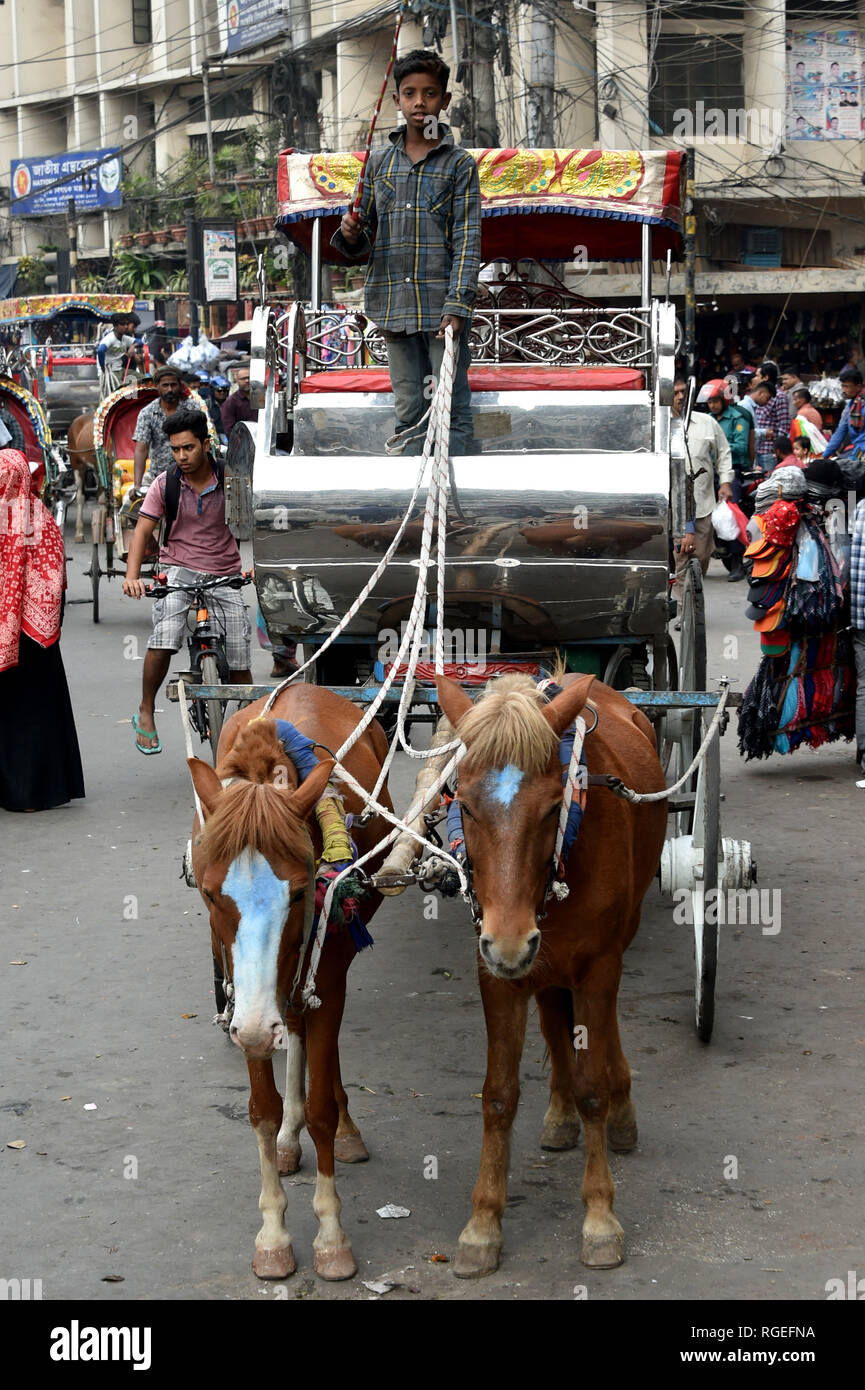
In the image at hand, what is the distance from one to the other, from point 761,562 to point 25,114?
179 feet

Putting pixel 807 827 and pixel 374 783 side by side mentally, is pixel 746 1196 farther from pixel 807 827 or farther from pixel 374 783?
pixel 807 827

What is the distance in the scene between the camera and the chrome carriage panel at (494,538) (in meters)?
5.55

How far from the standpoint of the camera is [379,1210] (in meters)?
4.20

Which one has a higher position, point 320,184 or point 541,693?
point 320,184

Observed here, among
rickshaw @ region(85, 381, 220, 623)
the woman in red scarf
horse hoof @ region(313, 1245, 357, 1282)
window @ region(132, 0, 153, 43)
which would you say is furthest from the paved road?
window @ region(132, 0, 153, 43)

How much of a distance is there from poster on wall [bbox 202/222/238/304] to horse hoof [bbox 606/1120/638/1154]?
2570cm

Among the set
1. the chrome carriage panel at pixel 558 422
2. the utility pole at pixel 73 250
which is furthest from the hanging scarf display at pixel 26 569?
the utility pole at pixel 73 250

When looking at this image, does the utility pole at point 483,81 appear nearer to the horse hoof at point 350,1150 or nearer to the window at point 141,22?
the horse hoof at point 350,1150

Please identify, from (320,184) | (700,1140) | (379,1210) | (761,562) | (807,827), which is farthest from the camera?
(761,562)

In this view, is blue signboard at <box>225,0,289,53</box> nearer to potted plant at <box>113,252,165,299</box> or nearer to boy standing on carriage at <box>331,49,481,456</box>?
potted plant at <box>113,252,165,299</box>

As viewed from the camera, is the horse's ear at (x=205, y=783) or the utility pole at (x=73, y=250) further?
the utility pole at (x=73, y=250)

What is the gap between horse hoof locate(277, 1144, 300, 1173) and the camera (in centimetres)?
444

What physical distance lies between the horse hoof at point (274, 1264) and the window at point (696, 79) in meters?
27.0
